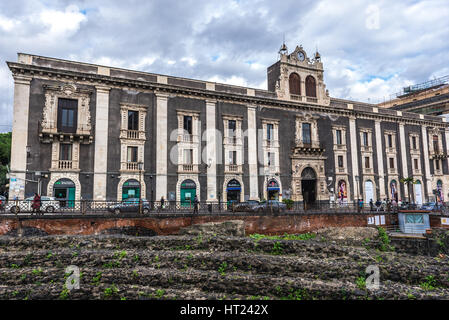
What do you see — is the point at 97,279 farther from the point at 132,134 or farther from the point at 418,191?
the point at 418,191

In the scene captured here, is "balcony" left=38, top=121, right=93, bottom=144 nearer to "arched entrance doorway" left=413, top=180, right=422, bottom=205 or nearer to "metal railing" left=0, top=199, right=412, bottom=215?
"metal railing" left=0, top=199, right=412, bottom=215

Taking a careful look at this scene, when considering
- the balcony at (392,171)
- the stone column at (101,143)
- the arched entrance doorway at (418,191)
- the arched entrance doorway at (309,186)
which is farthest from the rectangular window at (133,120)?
the arched entrance doorway at (418,191)

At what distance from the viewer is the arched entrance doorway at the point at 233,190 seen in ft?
105

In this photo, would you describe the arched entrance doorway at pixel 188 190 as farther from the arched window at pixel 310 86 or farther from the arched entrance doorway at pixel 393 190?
the arched entrance doorway at pixel 393 190

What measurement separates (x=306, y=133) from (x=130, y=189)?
838 inches

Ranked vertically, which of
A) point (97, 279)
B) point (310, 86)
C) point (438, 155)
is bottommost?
point (97, 279)

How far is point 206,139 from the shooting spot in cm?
3142

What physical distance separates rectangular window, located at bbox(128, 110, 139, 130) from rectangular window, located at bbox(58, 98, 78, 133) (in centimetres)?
447

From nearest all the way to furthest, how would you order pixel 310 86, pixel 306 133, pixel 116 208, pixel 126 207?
pixel 116 208
pixel 126 207
pixel 306 133
pixel 310 86

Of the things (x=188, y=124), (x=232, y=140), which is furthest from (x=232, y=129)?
(x=188, y=124)

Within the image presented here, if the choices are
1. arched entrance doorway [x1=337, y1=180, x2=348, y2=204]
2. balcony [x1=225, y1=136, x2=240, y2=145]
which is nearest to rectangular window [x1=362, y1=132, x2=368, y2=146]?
arched entrance doorway [x1=337, y1=180, x2=348, y2=204]

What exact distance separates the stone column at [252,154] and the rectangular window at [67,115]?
17.1 m
